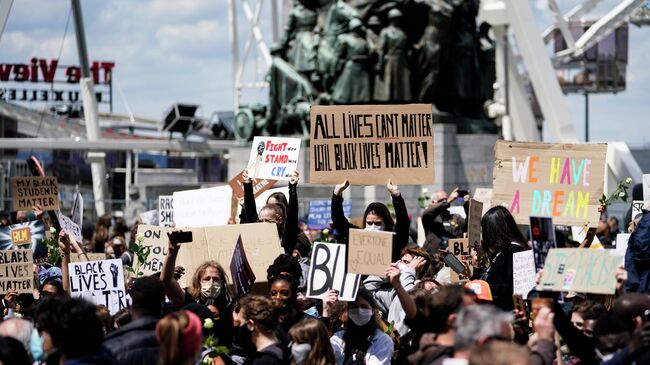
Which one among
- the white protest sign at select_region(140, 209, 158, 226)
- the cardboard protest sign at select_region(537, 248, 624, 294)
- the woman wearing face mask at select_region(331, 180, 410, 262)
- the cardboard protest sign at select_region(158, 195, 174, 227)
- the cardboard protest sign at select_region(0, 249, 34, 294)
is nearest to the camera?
the cardboard protest sign at select_region(537, 248, 624, 294)

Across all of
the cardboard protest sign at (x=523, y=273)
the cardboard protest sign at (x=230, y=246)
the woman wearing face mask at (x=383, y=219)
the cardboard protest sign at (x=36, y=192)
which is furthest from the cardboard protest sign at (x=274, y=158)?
the cardboard protest sign at (x=523, y=273)

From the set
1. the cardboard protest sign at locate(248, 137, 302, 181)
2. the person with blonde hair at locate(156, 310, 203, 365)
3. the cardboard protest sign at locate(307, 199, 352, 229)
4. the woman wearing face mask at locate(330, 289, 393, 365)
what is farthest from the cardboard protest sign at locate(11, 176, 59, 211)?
the person with blonde hair at locate(156, 310, 203, 365)

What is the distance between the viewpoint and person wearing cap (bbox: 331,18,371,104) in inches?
1222

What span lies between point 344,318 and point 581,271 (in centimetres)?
222

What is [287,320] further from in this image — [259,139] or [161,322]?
[259,139]

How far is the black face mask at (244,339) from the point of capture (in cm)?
919

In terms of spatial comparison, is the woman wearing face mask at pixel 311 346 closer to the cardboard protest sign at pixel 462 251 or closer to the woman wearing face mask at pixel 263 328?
the woman wearing face mask at pixel 263 328

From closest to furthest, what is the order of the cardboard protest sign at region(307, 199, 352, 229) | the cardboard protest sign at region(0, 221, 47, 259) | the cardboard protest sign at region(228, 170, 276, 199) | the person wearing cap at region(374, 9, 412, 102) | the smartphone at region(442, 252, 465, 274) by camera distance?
1. the smartphone at region(442, 252, 465, 274)
2. the cardboard protest sign at region(228, 170, 276, 199)
3. the cardboard protest sign at region(0, 221, 47, 259)
4. the cardboard protest sign at region(307, 199, 352, 229)
5. the person wearing cap at region(374, 9, 412, 102)

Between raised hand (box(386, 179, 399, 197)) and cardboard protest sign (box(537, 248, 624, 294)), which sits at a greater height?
raised hand (box(386, 179, 399, 197))

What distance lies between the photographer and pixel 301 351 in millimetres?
8586

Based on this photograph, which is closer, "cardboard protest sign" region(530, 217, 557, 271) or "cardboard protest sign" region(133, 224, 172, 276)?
"cardboard protest sign" region(530, 217, 557, 271)

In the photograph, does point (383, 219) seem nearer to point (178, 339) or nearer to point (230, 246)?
point (230, 246)

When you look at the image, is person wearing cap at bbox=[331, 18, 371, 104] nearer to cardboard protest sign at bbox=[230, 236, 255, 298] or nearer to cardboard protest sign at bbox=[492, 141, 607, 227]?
cardboard protest sign at bbox=[492, 141, 607, 227]

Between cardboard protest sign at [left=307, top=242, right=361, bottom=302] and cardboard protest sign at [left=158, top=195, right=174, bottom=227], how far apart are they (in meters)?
6.73
